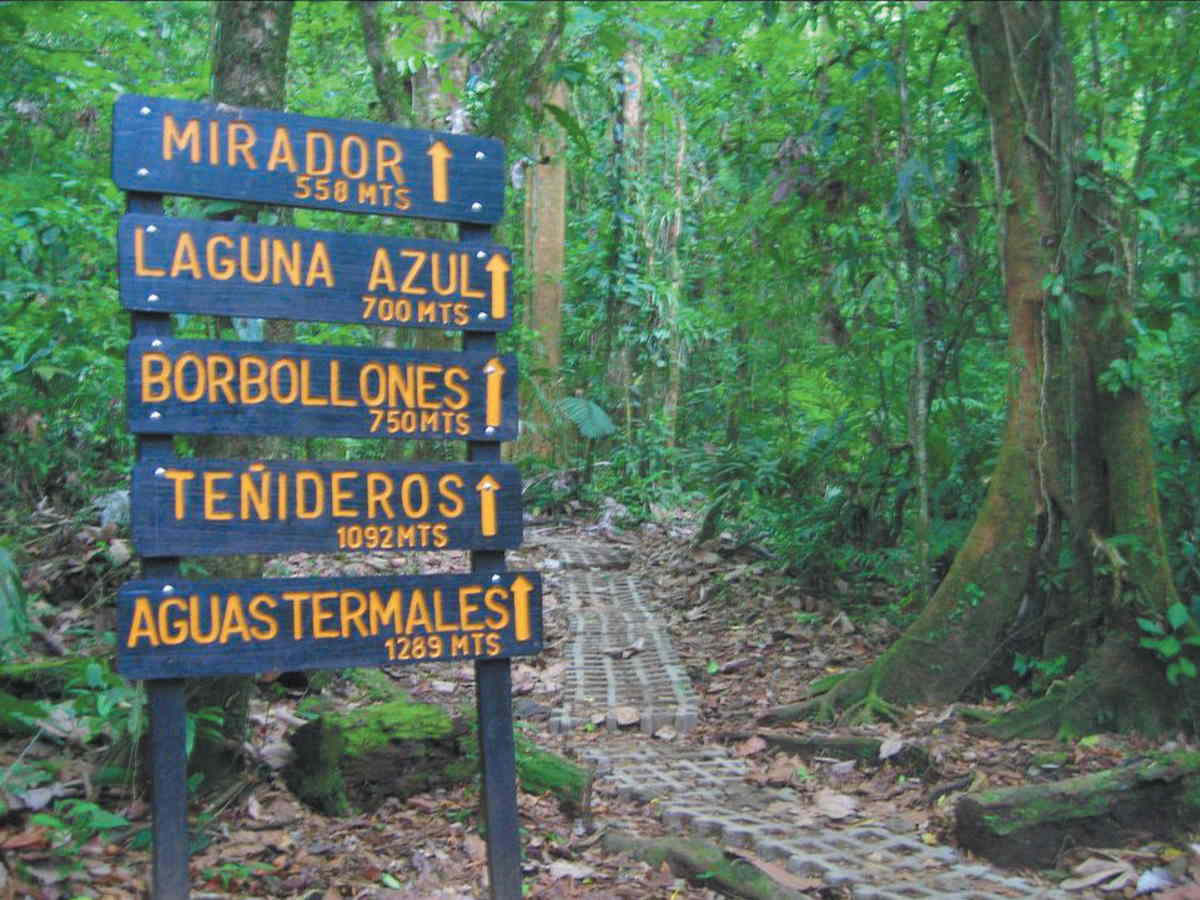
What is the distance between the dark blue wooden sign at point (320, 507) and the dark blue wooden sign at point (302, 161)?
3.17 feet

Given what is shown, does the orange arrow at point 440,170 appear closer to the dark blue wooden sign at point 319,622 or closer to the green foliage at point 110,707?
the dark blue wooden sign at point 319,622

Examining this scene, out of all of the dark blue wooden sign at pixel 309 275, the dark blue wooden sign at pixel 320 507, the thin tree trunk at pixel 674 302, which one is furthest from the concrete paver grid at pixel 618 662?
the thin tree trunk at pixel 674 302

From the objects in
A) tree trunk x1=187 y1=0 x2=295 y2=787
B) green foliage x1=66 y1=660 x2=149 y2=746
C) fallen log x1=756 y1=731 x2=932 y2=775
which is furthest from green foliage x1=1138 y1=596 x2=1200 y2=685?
green foliage x1=66 y1=660 x2=149 y2=746

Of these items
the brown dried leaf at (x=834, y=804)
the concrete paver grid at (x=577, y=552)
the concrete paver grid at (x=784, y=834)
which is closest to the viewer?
the concrete paver grid at (x=784, y=834)

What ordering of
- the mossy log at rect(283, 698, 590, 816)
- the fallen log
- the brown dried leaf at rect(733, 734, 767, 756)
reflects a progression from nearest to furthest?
1. the mossy log at rect(283, 698, 590, 816)
2. the fallen log
3. the brown dried leaf at rect(733, 734, 767, 756)

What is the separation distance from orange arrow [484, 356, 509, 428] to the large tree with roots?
375cm

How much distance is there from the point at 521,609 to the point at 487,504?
425mm

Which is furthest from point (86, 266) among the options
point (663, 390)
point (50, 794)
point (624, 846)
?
point (663, 390)

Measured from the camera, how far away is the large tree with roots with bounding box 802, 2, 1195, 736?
632cm

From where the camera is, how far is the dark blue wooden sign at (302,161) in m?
3.89

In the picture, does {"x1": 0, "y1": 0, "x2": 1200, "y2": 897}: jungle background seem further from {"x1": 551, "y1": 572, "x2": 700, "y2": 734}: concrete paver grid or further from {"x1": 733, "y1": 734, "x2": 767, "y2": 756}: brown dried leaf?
{"x1": 551, "y1": 572, "x2": 700, "y2": 734}: concrete paver grid

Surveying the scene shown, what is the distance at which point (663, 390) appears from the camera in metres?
18.6

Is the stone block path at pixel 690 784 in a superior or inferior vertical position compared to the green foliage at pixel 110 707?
inferior

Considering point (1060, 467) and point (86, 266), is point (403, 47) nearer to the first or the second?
point (86, 266)
